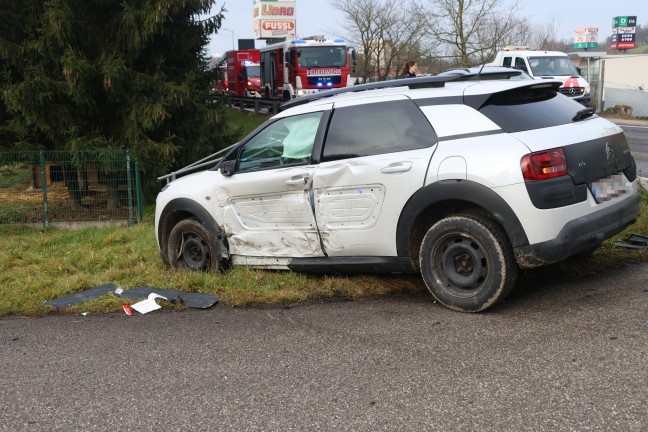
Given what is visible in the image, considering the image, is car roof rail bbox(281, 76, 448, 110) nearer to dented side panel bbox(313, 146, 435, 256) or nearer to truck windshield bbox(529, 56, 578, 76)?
dented side panel bbox(313, 146, 435, 256)

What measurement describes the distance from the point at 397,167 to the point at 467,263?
0.90m

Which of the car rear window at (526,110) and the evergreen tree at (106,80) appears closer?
the car rear window at (526,110)

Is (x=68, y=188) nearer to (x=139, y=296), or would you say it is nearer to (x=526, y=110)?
(x=139, y=296)

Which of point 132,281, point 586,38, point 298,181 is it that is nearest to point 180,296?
point 132,281

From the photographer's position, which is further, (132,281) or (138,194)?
(138,194)

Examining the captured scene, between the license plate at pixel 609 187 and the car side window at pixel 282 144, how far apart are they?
230 centimetres

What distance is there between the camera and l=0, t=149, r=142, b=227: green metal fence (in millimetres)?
11477

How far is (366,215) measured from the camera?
5.49 meters

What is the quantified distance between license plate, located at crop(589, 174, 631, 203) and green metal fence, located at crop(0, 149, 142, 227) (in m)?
8.24

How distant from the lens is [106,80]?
11898mm

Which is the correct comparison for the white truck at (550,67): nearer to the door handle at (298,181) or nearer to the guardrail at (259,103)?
the guardrail at (259,103)

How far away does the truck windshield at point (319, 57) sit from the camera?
91.4 ft

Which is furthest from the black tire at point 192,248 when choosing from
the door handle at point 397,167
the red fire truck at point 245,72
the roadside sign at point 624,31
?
the roadside sign at point 624,31

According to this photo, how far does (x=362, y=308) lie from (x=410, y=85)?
189 cm
